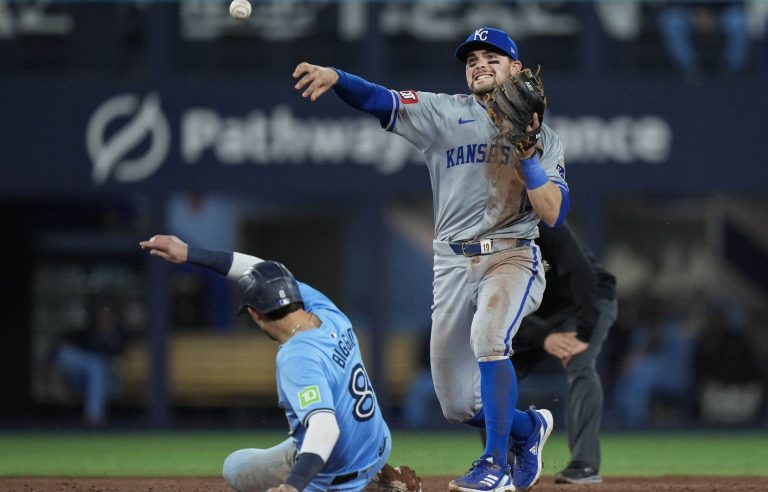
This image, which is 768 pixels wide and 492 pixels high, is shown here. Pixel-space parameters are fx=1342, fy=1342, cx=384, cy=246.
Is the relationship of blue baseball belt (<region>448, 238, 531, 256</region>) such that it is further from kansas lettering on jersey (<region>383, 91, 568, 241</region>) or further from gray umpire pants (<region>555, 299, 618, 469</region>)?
gray umpire pants (<region>555, 299, 618, 469</region>)

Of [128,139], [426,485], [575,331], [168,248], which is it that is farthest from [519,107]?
[128,139]

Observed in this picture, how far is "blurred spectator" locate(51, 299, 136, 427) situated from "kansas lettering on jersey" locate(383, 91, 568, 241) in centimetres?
757

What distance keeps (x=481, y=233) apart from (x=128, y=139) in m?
7.20

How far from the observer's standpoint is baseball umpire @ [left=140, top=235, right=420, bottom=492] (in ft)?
14.2

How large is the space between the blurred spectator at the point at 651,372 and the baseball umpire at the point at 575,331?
6402 mm

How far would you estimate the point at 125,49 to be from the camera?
39.7 ft

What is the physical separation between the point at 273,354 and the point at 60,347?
2.08 m

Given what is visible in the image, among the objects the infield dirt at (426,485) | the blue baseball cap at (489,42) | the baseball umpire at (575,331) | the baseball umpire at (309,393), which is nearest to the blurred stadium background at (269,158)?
the infield dirt at (426,485)

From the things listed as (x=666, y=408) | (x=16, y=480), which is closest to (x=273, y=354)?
(x=666, y=408)

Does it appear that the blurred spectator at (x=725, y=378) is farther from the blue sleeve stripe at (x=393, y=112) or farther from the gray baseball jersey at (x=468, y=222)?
the blue sleeve stripe at (x=393, y=112)

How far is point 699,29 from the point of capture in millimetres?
12359

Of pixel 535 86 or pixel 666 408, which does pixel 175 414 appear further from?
pixel 535 86

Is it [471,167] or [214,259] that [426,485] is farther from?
[214,259]

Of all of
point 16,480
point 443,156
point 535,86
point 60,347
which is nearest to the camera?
point 535,86
